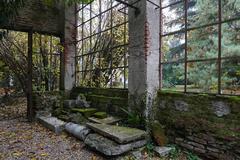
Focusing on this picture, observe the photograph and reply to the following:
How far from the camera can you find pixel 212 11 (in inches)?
224

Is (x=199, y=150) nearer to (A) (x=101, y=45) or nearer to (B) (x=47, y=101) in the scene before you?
(A) (x=101, y=45)

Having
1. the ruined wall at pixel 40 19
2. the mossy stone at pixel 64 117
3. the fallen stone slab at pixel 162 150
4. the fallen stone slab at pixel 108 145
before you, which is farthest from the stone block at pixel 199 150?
the ruined wall at pixel 40 19

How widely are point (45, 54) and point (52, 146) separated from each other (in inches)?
178

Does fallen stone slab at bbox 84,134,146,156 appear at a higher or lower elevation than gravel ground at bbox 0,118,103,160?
higher

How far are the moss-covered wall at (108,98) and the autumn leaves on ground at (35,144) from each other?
1.25 meters

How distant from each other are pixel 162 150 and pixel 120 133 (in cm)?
82

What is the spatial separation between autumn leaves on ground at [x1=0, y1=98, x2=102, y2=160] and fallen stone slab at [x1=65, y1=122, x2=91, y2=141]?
0.12m

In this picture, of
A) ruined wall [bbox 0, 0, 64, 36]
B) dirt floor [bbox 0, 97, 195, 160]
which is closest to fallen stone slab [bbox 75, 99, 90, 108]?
dirt floor [bbox 0, 97, 195, 160]

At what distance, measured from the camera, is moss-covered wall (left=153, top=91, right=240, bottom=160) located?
→ 3123mm

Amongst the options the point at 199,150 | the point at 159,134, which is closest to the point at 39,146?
the point at 159,134

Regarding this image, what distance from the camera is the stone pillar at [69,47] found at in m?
7.16

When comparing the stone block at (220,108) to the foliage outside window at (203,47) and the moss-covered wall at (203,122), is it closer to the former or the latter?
the moss-covered wall at (203,122)

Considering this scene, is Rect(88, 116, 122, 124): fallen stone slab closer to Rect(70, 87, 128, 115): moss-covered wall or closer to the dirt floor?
Rect(70, 87, 128, 115): moss-covered wall

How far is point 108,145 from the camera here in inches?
136
